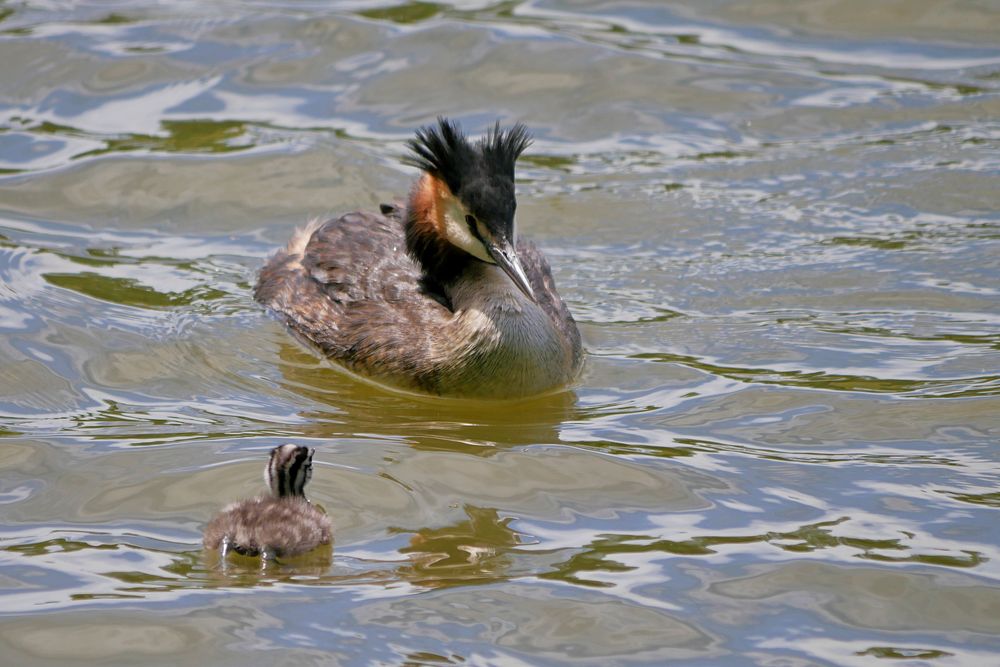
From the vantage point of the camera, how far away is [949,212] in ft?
39.1

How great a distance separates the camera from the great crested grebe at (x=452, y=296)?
30.6 feet

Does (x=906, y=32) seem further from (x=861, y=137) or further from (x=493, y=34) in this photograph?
(x=493, y=34)

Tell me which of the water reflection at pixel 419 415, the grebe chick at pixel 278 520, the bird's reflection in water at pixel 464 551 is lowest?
the bird's reflection in water at pixel 464 551

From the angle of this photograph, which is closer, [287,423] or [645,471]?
[645,471]

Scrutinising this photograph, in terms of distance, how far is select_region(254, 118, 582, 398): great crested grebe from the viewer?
9312 mm

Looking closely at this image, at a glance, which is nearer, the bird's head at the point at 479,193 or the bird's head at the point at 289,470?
the bird's head at the point at 289,470

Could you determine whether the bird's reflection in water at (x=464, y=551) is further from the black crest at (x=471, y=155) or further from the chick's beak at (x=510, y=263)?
the black crest at (x=471, y=155)

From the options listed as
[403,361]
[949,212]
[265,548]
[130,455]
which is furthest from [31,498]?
[949,212]

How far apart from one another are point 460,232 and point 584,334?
1293 mm

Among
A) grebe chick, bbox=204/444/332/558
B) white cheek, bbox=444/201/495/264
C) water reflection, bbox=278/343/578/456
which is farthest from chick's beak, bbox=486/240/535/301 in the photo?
grebe chick, bbox=204/444/332/558

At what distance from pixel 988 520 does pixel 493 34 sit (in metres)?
9.19

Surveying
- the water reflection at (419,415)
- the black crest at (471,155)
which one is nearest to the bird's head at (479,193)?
the black crest at (471,155)

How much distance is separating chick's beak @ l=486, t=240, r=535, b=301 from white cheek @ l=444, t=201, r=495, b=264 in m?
0.18

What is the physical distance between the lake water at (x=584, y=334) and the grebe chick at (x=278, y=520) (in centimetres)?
13
